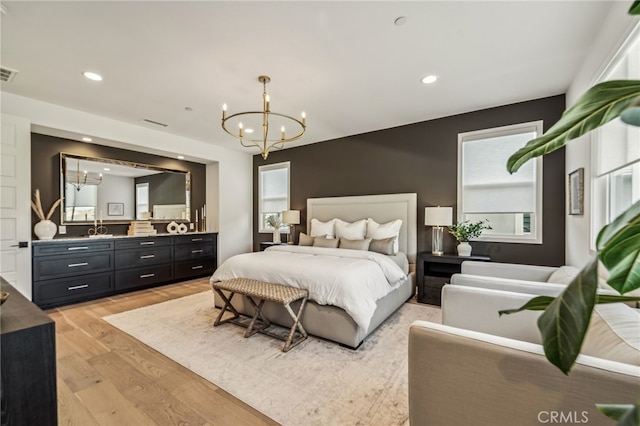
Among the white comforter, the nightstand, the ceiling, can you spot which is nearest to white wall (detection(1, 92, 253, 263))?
the ceiling

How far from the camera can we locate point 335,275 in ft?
8.59

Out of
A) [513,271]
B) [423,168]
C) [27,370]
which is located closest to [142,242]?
[27,370]

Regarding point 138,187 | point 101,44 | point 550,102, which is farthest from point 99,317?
point 550,102

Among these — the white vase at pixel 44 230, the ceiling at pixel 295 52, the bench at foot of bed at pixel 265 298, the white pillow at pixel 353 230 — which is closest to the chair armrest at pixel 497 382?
the bench at foot of bed at pixel 265 298

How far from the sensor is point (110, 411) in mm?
1716

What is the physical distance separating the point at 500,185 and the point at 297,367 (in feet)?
11.5

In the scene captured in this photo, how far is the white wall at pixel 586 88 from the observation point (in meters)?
1.84

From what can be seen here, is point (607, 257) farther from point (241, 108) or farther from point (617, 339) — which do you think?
point (241, 108)

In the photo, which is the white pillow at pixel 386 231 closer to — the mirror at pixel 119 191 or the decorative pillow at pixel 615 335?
the decorative pillow at pixel 615 335

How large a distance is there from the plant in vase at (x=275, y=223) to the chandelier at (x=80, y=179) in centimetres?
311

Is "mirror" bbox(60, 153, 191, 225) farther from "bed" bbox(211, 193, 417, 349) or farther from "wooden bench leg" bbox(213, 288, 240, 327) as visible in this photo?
"wooden bench leg" bbox(213, 288, 240, 327)

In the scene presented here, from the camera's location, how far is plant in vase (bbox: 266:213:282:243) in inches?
226

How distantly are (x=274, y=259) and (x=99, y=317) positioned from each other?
7.46 feet

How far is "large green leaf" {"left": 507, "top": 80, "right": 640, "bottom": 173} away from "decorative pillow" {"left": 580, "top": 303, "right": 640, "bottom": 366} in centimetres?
69
